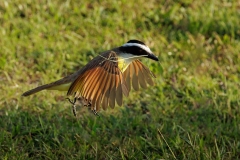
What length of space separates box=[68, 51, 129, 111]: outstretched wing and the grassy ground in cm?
80

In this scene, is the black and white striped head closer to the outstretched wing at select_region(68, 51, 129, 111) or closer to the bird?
the bird

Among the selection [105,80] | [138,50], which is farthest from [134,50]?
[105,80]

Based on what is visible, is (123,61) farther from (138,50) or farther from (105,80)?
(105,80)

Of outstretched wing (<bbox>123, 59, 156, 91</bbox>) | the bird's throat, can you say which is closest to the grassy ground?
outstretched wing (<bbox>123, 59, 156, 91</bbox>)

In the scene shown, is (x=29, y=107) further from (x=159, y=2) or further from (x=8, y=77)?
(x=159, y=2)

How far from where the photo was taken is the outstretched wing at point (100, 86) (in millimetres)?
4695

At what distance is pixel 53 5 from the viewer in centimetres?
823

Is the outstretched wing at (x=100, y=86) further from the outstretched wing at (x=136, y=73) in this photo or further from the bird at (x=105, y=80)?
the outstretched wing at (x=136, y=73)

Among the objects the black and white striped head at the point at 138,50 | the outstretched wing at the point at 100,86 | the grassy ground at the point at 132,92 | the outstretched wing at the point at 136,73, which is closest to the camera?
the outstretched wing at the point at 100,86

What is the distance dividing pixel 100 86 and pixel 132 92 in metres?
2.04

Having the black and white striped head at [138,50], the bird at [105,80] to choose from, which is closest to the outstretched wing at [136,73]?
the bird at [105,80]

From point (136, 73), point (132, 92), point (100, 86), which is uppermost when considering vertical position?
point (100, 86)

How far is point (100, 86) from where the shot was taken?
15.6 feet

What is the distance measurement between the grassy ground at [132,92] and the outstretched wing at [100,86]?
0.80m
